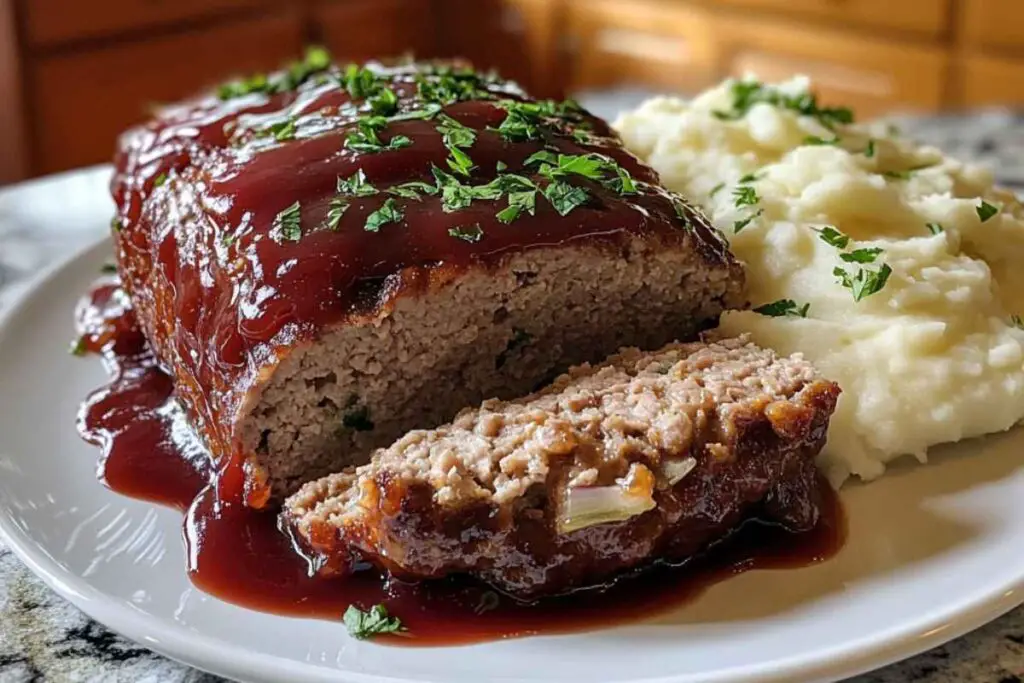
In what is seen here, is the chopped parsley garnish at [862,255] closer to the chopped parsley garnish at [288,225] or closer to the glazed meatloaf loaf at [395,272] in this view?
the glazed meatloaf loaf at [395,272]

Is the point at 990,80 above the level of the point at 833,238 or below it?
below

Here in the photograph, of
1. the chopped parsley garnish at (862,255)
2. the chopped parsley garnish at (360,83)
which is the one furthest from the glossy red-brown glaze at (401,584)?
the chopped parsley garnish at (360,83)

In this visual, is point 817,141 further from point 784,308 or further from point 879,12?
point 879,12

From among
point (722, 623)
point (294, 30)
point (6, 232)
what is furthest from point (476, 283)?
point (294, 30)

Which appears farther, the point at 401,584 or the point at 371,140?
the point at 371,140

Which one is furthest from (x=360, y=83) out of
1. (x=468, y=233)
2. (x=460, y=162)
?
(x=468, y=233)
